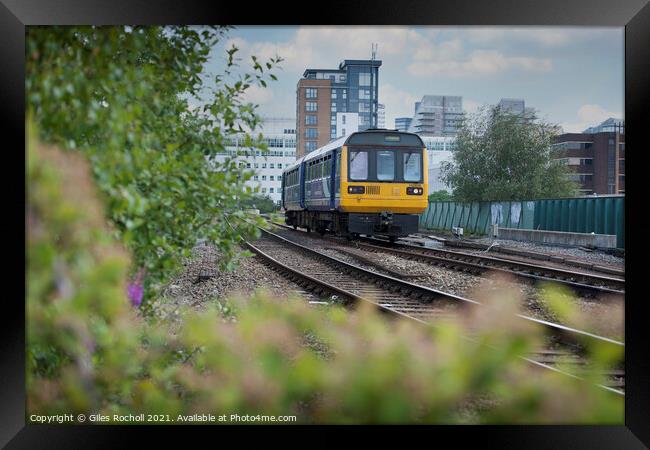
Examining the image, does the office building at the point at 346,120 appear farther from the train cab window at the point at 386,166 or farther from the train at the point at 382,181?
the train cab window at the point at 386,166

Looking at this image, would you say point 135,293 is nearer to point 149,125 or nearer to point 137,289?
point 137,289

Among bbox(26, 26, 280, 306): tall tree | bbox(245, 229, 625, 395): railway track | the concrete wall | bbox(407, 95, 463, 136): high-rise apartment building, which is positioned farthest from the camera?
the concrete wall

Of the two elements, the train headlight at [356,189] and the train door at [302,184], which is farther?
the train door at [302,184]

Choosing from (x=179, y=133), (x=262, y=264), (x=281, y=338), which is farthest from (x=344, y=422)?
(x=262, y=264)

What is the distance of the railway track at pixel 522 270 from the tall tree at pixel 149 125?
3.99 metres

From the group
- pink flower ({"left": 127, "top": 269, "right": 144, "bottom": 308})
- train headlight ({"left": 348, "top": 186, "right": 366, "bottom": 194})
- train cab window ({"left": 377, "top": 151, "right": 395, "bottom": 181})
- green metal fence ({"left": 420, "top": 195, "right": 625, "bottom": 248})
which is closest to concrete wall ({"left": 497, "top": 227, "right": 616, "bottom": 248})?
green metal fence ({"left": 420, "top": 195, "right": 625, "bottom": 248})

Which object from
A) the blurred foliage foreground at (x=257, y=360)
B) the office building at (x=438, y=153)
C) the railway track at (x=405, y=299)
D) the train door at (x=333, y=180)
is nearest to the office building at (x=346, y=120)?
the railway track at (x=405, y=299)

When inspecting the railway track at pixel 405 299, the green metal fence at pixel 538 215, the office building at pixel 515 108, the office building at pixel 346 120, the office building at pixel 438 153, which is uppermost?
the office building at pixel 515 108

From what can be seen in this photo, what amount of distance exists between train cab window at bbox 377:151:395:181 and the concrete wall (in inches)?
227

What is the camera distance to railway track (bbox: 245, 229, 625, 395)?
13.4ft

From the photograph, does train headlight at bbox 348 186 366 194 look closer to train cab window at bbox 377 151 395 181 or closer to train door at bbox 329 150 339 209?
train cab window at bbox 377 151 395 181

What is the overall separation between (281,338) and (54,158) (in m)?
1.10
